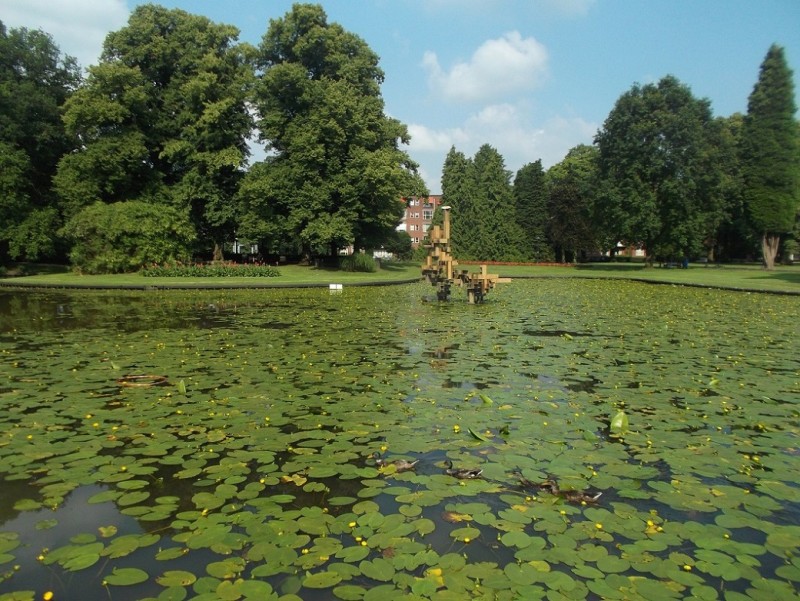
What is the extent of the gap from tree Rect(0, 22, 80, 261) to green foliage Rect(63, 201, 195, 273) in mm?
3678

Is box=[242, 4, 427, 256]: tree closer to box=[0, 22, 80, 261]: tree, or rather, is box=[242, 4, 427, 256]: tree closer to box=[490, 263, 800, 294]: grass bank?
box=[490, 263, 800, 294]: grass bank

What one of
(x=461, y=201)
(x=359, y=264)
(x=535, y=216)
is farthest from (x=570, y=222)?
(x=359, y=264)

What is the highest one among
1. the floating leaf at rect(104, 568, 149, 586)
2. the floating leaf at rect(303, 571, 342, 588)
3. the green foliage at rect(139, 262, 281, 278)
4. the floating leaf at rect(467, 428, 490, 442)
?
the green foliage at rect(139, 262, 281, 278)

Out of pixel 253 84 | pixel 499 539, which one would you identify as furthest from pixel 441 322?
pixel 253 84

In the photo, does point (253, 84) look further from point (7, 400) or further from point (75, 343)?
point (7, 400)

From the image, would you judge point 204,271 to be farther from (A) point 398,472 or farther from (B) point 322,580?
(B) point 322,580

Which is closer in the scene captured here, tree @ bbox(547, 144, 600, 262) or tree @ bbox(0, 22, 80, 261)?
tree @ bbox(0, 22, 80, 261)

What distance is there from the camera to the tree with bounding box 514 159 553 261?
61.6 metres

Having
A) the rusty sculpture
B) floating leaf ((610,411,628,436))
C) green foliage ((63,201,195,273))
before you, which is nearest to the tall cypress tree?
green foliage ((63,201,195,273))

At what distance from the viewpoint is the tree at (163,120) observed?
3522 centimetres

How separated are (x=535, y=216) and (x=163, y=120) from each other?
39163 millimetres

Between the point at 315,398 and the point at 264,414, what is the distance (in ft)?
2.67

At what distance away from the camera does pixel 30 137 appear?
37656 mm

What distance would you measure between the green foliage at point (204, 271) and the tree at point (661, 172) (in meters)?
27.6
